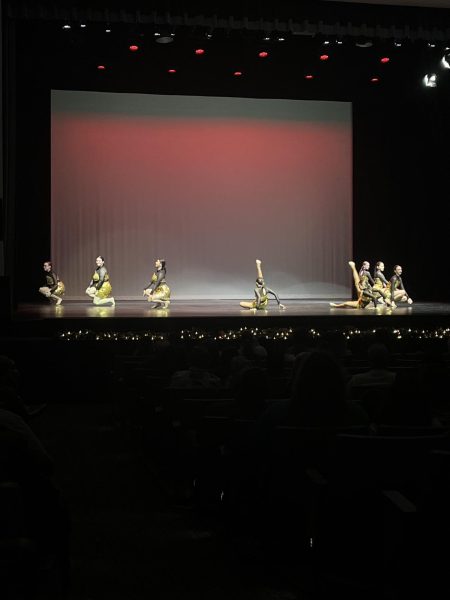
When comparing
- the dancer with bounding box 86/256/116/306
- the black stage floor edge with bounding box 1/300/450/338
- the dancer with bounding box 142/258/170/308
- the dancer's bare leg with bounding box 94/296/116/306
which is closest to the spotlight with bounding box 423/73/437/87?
the black stage floor edge with bounding box 1/300/450/338

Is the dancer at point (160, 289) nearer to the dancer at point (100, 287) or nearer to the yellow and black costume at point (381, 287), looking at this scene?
the dancer at point (100, 287)

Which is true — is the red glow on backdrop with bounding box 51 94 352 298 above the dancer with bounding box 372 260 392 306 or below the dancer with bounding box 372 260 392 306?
above

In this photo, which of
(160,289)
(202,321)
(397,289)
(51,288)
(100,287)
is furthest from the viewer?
(100,287)

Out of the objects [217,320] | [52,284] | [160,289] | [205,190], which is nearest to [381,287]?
[160,289]

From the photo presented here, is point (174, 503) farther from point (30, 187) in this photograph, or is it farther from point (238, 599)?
point (30, 187)

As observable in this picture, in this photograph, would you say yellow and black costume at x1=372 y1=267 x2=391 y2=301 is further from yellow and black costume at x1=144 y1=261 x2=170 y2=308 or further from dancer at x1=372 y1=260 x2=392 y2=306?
yellow and black costume at x1=144 y1=261 x2=170 y2=308

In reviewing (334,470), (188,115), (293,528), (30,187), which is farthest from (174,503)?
(188,115)

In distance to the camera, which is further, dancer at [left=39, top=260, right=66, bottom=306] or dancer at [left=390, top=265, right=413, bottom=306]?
dancer at [left=39, top=260, right=66, bottom=306]

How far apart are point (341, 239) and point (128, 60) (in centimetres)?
563

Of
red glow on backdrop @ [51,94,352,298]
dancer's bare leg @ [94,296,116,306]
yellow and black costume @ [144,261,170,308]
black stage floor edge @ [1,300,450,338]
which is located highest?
red glow on backdrop @ [51,94,352,298]

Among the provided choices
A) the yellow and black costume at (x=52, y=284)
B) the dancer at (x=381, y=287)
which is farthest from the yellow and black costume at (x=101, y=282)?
the dancer at (x=381, y=287)

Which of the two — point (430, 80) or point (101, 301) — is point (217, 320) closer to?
point (101, 301)

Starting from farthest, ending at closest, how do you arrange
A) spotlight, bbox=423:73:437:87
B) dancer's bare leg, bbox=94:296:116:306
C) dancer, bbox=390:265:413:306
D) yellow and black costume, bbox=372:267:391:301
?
dancer's bare leg, bbox=94:296:116:306 → spotlight, bbox=423:73:437:87 → dancer, bbox=390:265:413:306 → yellow and black costume, bbox=372:267:391:301

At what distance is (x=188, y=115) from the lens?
16.3 m
